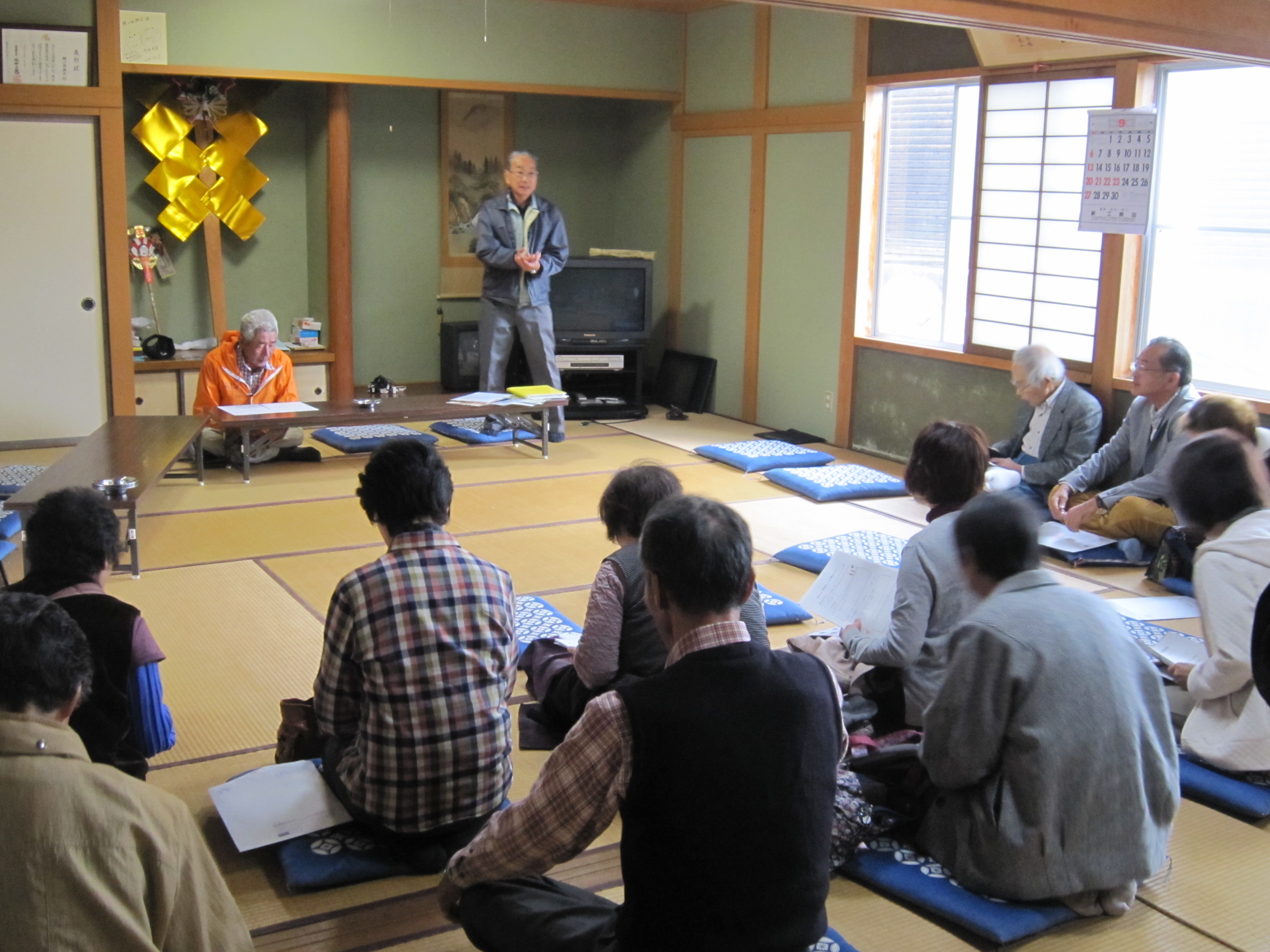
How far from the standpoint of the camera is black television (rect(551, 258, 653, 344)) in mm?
7840

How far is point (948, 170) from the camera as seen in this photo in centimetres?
642

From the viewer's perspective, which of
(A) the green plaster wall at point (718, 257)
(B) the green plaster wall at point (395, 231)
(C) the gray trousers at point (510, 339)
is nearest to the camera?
(C) the gray trousers at point (510, 339)

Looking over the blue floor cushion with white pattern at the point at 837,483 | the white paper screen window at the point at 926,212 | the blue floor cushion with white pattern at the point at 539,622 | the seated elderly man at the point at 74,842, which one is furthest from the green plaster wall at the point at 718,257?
the seated elderly man at the point at 74,842

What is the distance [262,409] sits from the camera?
5801 millimetres

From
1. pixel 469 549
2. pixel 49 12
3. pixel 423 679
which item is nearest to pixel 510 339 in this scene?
pixel 469 549

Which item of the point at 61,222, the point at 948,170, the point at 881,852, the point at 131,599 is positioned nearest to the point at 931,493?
the point at 881,852

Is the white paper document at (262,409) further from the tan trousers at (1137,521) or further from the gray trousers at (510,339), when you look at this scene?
the tan trousers at (1137,521)

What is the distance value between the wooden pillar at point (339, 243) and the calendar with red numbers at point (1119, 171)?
13.6 feet

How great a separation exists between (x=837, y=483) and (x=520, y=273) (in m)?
2.33

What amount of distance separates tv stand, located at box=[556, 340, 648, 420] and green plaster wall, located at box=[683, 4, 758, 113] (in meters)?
1.56

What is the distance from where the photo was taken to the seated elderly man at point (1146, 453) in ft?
15.7

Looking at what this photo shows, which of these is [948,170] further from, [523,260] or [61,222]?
[61,222]

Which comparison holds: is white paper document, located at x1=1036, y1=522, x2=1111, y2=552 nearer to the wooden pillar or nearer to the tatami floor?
the tatami floor

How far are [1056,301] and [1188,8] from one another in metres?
2.35
